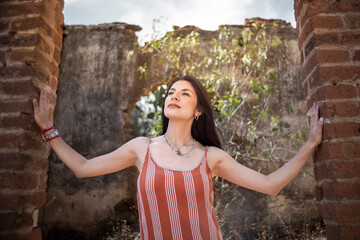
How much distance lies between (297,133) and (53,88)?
4410mm

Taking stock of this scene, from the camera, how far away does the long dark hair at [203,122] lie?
2.43 m

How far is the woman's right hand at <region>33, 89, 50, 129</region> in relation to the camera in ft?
5.87

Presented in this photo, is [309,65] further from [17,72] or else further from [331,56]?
[17,72]

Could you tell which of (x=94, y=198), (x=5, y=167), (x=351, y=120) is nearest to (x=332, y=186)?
(x=351, y=120)

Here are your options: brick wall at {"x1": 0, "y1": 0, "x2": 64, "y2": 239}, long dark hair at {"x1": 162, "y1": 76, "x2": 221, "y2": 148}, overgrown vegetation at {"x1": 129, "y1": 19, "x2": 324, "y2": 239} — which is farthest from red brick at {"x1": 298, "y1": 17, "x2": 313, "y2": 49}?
overgrown vegetation at {"x1": 129, "y1": 19, "x2": 324, "y2": 239}

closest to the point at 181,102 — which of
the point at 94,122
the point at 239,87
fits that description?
the point at 239,87

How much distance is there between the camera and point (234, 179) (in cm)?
212

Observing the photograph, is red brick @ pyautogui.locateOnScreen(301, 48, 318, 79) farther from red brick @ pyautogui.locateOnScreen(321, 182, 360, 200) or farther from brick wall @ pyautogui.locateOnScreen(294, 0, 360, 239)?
red brick @ pyautogui.locateOnScreen(321, 182, 360, 200)

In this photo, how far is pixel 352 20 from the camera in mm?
1800

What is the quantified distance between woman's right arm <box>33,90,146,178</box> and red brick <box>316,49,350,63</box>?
A: 138 cm

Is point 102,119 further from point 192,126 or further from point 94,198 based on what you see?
point 192,126

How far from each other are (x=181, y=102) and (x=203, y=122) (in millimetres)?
384

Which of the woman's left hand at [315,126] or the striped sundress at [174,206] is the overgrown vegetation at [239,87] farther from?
the woman's left hand at [315,126]

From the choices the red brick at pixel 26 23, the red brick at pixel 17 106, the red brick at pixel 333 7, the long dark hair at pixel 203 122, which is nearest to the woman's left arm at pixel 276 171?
the long dark hair at pixel 203 122
